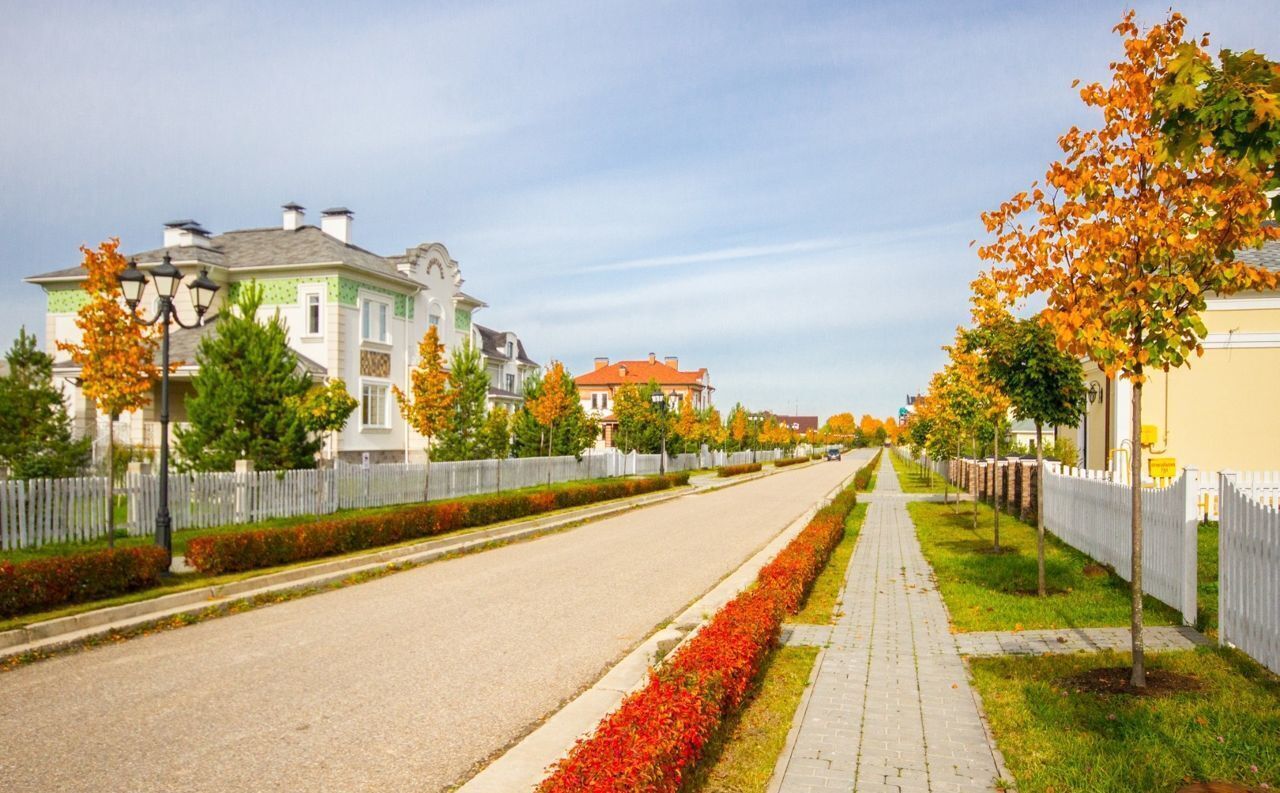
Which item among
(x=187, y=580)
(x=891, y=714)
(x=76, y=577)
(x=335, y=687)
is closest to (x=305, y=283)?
(x=187, y=580)

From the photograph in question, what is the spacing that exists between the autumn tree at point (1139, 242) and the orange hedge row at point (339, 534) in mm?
11249

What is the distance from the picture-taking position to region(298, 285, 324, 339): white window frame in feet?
107

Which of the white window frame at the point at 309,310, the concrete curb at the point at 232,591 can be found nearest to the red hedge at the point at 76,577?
the concrete curb at the point at 232,591

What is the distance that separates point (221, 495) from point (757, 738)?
15.8 metres

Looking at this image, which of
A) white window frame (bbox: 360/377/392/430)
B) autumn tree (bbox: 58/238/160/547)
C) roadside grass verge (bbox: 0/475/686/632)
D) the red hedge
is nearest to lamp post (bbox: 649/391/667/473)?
white window frame (bbox: 360/377/392/430)

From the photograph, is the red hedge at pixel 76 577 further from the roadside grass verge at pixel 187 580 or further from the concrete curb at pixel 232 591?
the concrete curb at pixel 232 591

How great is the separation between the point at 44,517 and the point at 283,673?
10252mm

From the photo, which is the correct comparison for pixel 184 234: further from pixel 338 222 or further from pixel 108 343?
pixel 108 343

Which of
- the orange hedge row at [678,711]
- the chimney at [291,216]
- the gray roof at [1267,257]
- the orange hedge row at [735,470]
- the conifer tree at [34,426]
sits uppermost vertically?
the chimney at [291,216]

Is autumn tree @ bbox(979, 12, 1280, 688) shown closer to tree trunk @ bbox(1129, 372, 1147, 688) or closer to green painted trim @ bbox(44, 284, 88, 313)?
tree trunk @ bbox(1129, 372, 1147, 688)

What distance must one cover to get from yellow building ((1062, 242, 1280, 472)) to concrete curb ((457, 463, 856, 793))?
15.3 m

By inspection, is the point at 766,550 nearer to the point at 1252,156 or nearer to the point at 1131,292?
the point at 1131,292

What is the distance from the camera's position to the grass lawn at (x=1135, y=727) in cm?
481

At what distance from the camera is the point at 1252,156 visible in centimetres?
387
